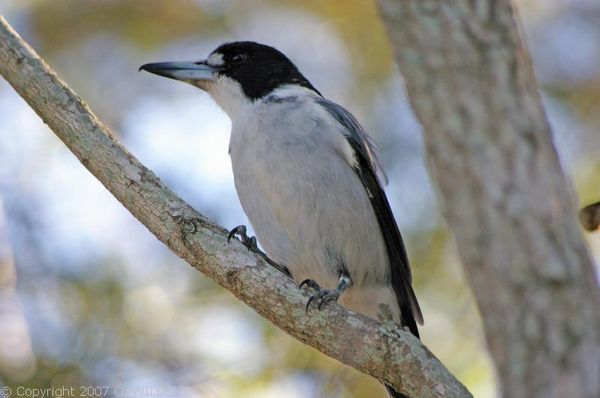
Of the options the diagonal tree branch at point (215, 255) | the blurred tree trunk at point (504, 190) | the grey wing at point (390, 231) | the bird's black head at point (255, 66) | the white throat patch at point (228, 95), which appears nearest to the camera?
the blurred tree trunk at point (504, 190)

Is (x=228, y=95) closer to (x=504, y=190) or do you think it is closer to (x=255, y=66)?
(x=255, y=66)

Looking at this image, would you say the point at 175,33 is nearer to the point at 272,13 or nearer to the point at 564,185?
the point at 272,13

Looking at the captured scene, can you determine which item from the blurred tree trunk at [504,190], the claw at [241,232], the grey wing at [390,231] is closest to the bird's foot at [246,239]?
the claw at [241,232]

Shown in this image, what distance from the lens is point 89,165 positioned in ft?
13.6

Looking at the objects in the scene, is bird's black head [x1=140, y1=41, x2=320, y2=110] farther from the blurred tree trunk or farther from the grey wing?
the blurred tree trunk

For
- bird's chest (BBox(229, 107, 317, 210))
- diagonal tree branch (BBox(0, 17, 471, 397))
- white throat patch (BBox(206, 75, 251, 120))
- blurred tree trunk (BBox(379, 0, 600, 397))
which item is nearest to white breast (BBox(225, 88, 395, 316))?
bird's chest (BBox(229, 107, 317, 210))

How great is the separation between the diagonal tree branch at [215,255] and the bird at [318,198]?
22.7 inches

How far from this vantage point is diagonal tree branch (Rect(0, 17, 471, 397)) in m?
3.75

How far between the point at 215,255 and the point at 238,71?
1795 millimetres

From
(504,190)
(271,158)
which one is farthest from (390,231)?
(504,190)

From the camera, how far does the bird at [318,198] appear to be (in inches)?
191

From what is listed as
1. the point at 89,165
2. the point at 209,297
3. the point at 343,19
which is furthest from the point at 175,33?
the point at 89,165

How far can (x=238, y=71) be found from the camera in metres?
5.55

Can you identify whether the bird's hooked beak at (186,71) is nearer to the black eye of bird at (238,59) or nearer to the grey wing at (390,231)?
the black eye of bird at (238,59)
